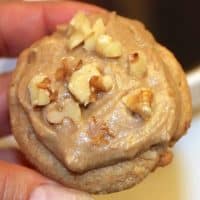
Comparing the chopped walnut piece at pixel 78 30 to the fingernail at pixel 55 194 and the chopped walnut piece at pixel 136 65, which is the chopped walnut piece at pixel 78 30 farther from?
the fingernail at pixel 55 194

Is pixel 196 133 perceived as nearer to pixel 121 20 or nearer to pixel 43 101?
pixel 121 20

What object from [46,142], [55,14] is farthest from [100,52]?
Answer: [55,14]

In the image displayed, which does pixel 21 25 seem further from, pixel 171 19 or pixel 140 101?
pixel 140 101

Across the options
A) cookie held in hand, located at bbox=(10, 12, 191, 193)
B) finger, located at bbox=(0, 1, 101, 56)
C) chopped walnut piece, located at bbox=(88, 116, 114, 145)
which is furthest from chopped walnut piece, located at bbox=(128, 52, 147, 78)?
Result: finger, located at bbox=(0, 1, 101, 56)

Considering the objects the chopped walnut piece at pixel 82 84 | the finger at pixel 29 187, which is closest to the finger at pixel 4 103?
the finger at pixel 29 187

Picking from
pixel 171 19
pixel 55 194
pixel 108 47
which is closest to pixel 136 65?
pixel 108 47
